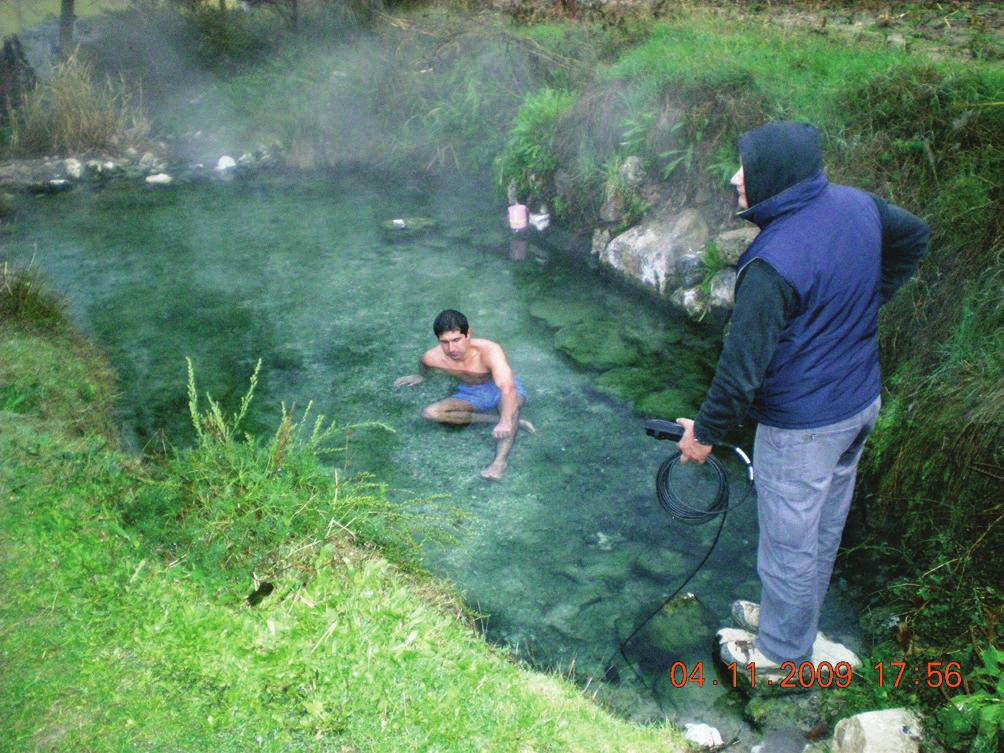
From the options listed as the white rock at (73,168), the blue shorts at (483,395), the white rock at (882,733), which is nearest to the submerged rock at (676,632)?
the white rock at (882,733)

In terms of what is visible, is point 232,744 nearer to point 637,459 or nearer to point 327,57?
point 637,459

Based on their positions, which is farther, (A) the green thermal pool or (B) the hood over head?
(A) the green thermal pool

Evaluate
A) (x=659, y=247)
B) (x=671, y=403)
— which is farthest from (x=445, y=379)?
(x=659, y=247)

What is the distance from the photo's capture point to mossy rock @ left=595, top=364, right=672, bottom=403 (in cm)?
684

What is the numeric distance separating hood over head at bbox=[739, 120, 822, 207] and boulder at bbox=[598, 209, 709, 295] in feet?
16.4

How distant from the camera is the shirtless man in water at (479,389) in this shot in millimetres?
5934

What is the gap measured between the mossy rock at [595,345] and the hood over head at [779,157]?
4310 millimetres

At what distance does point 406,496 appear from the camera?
224 inches

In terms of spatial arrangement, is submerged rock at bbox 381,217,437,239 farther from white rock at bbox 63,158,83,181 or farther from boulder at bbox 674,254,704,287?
white rock at bbox 63,158,83,181

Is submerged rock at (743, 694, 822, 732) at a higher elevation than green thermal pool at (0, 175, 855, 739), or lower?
higher

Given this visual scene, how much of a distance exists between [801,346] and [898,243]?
0.72 metres

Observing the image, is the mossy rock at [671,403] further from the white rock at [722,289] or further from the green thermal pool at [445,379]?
the white rock at [722,289]

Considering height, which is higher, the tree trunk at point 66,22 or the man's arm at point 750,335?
the man's arm at point 750,335

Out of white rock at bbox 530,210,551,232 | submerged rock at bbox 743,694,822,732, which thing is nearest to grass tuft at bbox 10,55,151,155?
white rock at bbox 530,210,551,232
